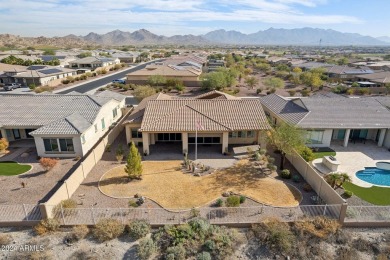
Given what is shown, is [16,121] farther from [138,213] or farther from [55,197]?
[138,213]

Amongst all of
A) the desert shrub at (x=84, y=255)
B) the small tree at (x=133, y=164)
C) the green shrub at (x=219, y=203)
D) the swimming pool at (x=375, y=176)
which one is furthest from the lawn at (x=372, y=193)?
the desert shrub at (x=84, y=255)

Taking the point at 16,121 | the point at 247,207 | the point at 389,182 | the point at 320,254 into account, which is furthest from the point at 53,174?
the point at 389,182

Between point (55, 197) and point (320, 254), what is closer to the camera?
point (320, 254)

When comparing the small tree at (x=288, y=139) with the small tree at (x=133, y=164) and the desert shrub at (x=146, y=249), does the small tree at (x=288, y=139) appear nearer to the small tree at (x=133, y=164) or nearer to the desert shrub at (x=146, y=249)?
the small tree at (x=133, y=164)

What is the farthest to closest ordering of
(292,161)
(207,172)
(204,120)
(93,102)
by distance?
1. (93,102)
2. (204,120)
3. (292,161)
4. (207,172)

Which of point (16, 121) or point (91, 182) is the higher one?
point (16, 121)

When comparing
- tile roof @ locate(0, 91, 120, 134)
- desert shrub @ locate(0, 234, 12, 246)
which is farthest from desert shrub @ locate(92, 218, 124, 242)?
tile roof @ locate(0, 91, 120, 134)
